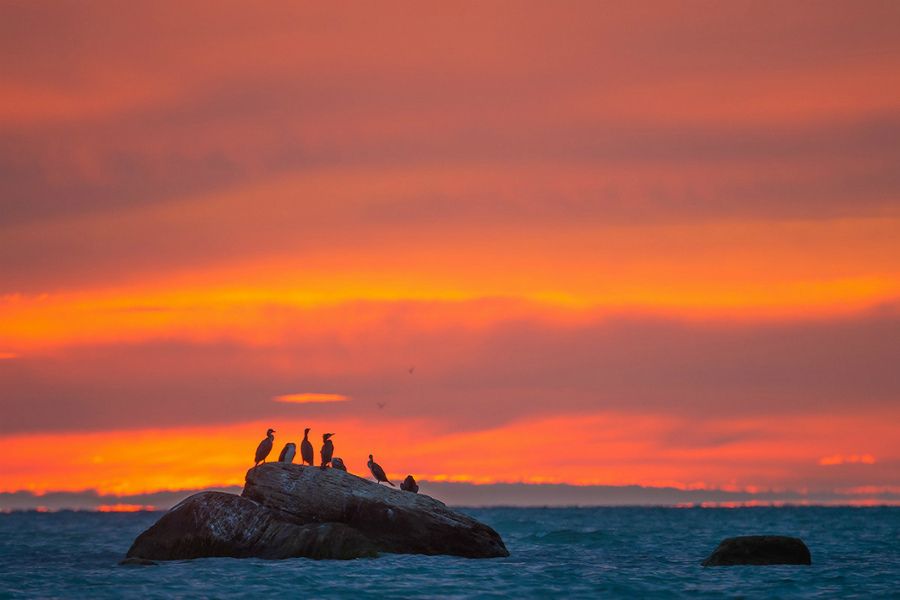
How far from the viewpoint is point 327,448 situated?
165 ft

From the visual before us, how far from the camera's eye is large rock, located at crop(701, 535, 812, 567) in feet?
158

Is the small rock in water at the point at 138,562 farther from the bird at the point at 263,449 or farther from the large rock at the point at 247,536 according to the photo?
the bird at the point at 263,449

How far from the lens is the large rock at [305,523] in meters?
45.3

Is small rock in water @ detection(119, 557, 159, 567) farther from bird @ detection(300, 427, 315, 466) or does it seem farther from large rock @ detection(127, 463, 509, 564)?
bird @ detection(300, 427, 315, 466)

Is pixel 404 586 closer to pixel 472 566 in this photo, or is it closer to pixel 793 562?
pixel 472 566

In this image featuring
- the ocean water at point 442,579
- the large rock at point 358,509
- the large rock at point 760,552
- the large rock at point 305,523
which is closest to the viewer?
the ocean water at point 442,579

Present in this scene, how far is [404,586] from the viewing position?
39.4 meters

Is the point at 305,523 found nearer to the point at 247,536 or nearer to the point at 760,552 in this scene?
the point at 247,536

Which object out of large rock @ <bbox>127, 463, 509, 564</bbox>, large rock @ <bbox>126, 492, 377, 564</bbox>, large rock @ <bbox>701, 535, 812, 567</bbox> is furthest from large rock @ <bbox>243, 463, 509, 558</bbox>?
large rock @ <bbox>701, 535, 812, 567</bbox>

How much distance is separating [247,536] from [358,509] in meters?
4.21

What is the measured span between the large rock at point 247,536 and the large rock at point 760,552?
1395cm

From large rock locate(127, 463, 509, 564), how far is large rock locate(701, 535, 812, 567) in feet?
31.3

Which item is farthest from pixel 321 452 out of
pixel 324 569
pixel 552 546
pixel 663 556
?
pixel 552 546

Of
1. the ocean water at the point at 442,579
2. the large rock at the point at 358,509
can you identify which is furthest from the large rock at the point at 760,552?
the large rock at the point at 358,509
